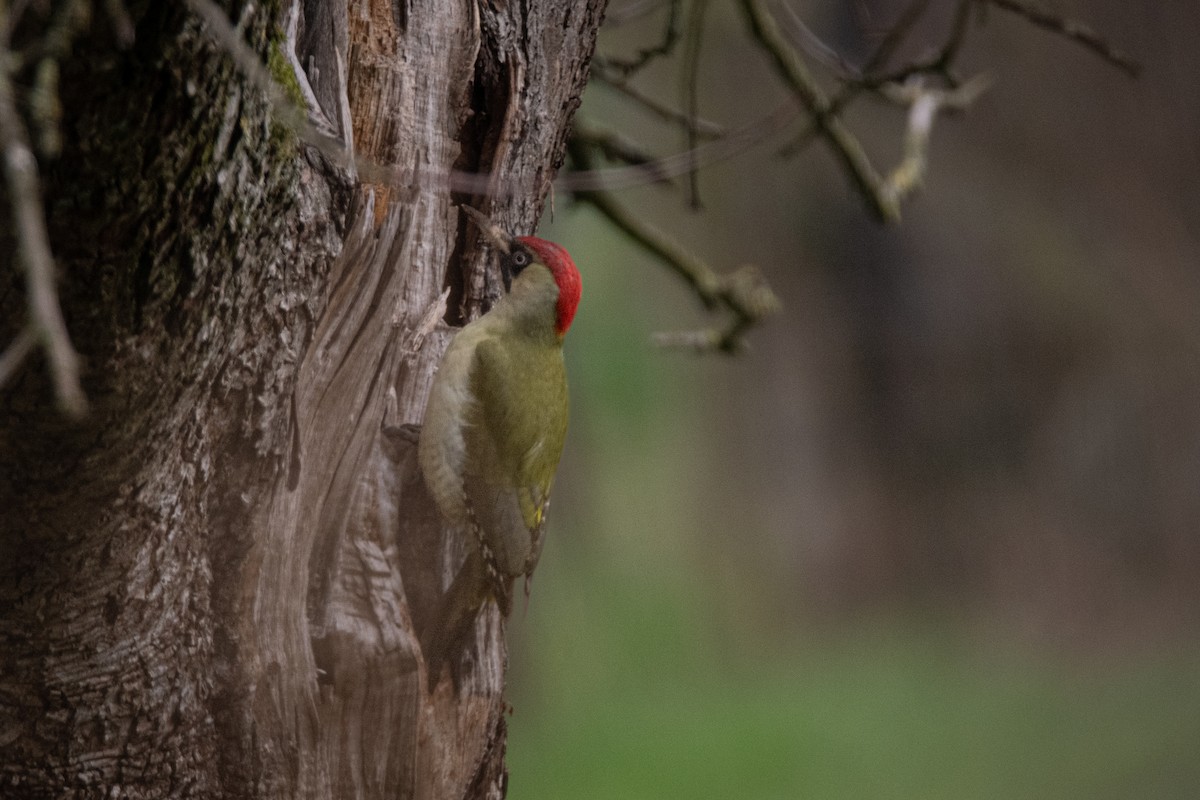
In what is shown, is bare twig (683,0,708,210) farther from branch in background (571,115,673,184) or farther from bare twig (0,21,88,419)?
bare twig (0,21,88,419)

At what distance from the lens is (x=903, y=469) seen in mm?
8680

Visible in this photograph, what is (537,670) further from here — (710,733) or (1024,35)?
(1024,35)

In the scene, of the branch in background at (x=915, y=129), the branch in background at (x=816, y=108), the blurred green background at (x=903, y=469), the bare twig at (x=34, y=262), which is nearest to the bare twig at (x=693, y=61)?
the branch in background at (x=816, y=108)

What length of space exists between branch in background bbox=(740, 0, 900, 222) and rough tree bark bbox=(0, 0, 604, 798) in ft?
3.97

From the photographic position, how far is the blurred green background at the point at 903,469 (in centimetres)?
700

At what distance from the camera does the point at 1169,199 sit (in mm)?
7031

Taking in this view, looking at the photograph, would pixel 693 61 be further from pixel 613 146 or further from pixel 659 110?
pixel 613 146

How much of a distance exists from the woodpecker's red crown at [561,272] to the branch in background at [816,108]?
3.46 ft

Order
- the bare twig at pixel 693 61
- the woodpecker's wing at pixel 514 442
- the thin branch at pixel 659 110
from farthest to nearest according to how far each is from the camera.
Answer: the thin branch at pixel 659 110
the bare twig at pixel 693 61
the woodpecker's wing at pixel 514 442

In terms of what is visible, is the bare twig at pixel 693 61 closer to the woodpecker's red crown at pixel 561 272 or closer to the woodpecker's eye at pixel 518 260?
the woodpecker's red crown at pixel 561 272

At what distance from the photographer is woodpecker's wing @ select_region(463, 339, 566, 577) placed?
2.36 meters

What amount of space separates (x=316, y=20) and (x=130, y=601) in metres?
1.00

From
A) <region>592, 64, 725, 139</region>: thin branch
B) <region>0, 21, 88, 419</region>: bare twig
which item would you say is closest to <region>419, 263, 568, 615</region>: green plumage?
<region>592, 64, 725, 139</region>: thin branch

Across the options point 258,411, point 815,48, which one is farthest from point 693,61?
point 258,411
